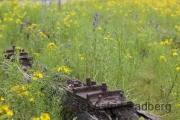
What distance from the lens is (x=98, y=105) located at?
3.45 metres

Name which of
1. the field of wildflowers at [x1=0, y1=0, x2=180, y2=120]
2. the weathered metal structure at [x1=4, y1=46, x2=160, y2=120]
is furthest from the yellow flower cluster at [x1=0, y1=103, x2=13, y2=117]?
the weathered metal structure at [x1=4, y1=46, x2=160, y2=120]

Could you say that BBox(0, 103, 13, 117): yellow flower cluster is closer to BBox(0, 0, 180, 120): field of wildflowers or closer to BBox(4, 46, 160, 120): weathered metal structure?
BBox(0, 0, 180, 120): field of wildflowers

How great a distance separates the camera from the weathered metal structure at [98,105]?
3514 mm

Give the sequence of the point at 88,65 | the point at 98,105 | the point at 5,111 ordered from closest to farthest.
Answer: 1. the point at 5,111
2. the point at 98,105
3. the point at 88,65

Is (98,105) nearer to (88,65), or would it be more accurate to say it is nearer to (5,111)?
(5,111)

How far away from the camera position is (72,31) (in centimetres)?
771

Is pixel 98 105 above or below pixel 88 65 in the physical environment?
below

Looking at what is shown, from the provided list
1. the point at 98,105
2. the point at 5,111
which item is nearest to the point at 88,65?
the point at 98,105

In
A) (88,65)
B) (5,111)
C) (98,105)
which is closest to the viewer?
(5,111)

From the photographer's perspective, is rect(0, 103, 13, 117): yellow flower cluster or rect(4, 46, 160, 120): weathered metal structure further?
rect(4, 46, 160, 120): weathered metal structure

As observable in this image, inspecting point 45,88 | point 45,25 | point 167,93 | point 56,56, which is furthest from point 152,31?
point 45,88

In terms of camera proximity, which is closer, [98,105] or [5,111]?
[5,111]

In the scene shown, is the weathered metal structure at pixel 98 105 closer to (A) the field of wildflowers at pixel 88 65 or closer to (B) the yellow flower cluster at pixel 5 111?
(A) the field of wildflowers at pixel 88 65

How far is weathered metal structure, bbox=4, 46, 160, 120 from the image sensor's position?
138 inches
